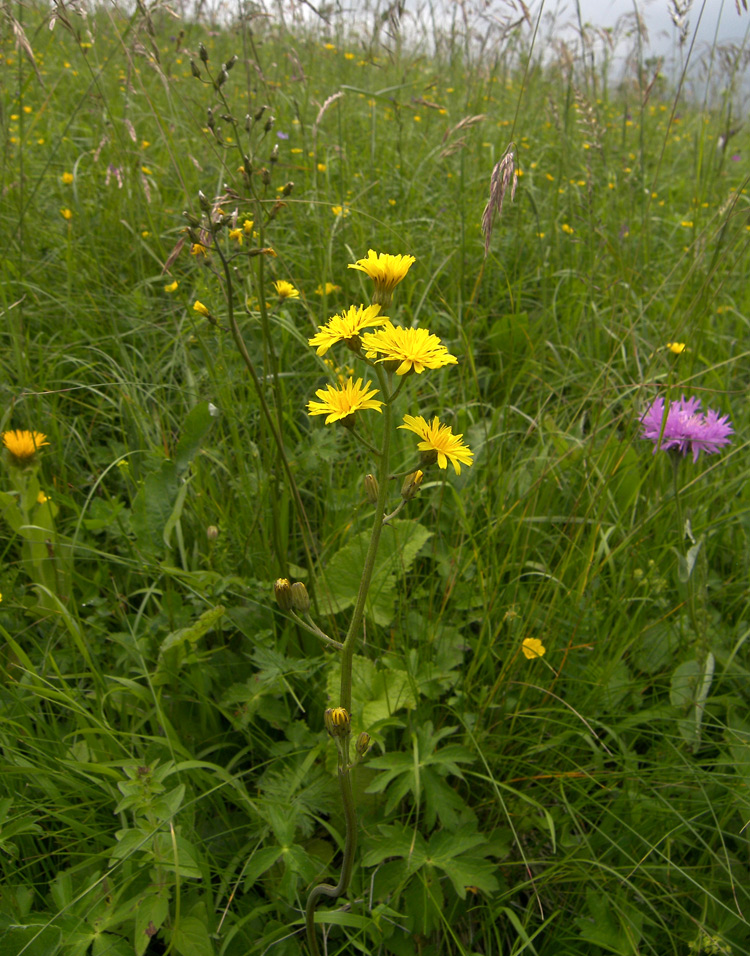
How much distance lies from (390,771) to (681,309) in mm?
2028

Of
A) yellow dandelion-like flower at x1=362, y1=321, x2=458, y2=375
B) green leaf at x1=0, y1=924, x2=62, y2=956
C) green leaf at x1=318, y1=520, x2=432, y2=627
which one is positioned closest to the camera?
yellow dandelion-like flower at x1=362, y1=321, x2=458, y2=375

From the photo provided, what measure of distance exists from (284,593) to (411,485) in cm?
21

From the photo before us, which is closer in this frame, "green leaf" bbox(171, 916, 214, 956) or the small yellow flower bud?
the small yellow flower bud

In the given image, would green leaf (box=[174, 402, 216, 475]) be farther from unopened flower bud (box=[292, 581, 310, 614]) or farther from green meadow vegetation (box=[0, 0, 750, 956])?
unopened flower bud (box=[292, 581, 310, 614])

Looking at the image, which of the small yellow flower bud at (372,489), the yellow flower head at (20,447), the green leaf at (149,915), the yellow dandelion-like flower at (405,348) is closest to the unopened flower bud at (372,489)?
the small yellow flower bud at (372,489)

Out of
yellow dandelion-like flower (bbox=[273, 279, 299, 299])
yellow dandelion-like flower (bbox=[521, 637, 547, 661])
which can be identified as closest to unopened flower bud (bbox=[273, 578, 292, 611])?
yellow dandelion-like flower (bbox=[521, 637, 547, 661])

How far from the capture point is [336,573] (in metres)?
1.38

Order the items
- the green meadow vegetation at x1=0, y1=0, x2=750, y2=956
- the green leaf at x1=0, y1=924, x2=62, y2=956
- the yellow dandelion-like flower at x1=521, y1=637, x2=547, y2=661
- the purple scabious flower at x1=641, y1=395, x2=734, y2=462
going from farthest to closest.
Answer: the purple scabious flower at x1=641, y1=395, x2=734, y2=462 < the yellow dandelion-like flower at x1=521, y1=637, x2=547, y2=661 < the green meadow vegetation at x1=0, y1=0, x2=750, y2=956 < the green leaf at x1=0, y1=924, x2=62, y2=956

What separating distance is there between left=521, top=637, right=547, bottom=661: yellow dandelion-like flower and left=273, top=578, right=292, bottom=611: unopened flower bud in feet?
2.02

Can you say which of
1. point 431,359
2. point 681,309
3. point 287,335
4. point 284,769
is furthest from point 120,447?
point 681,309

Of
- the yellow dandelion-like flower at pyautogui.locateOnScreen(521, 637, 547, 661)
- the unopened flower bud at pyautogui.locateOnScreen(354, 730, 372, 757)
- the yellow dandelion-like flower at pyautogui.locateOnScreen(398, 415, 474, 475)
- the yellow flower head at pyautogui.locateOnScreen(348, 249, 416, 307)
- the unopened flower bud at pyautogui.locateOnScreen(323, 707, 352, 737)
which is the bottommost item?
the yellow dandelion-like flower at pyautogui.locateOnScreen(521, 637, 547, 661)

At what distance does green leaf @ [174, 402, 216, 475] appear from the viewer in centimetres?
138

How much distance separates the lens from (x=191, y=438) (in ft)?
4.56

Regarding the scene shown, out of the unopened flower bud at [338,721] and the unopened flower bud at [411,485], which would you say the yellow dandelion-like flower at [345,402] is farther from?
the unopened flower bud at [338,721]
